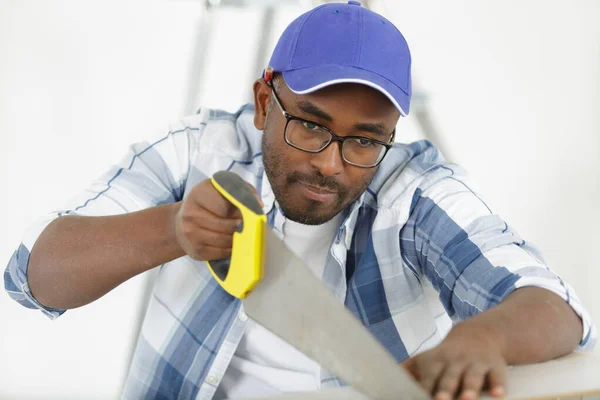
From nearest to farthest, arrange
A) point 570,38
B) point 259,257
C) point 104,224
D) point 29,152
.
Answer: point 259,257
point 104,224
point 29,152
point 570,38

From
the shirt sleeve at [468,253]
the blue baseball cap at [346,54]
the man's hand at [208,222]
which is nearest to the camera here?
the man's hand at [208,222]

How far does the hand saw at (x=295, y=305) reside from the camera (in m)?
0.77

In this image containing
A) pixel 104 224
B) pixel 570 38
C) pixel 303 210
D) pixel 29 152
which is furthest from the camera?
pixel 570 38

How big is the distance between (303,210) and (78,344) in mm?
1515

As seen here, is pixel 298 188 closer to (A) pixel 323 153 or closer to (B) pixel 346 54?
(A) pixel 323 153

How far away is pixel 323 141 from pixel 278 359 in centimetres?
41

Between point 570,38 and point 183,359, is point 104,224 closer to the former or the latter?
point 183,359

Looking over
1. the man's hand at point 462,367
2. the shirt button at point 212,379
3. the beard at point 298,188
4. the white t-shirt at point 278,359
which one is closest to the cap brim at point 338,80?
the beard at point 298,188

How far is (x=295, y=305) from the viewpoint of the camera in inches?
32.9

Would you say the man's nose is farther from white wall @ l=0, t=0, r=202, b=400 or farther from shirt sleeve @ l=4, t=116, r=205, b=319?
white wall @ l=0, t=0, r=202, b=400

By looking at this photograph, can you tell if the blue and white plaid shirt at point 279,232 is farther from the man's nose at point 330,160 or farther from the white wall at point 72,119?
the white wall at point 72,119

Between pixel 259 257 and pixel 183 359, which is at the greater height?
pixel 259 257

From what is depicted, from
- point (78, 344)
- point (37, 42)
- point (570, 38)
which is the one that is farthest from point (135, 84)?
point (570, 38)

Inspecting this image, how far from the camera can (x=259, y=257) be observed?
796mm
